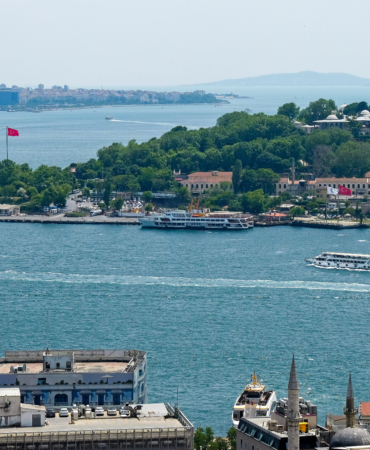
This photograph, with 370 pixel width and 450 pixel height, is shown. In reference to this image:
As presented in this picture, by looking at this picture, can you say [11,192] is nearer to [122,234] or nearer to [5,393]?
[122,234]

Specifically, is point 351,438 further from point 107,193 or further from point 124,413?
point 107,193

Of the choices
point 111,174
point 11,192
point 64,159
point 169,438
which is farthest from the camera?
point 64,159

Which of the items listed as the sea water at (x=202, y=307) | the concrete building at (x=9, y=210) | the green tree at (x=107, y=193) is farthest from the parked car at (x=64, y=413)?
the green tree at (x=107, y=193)

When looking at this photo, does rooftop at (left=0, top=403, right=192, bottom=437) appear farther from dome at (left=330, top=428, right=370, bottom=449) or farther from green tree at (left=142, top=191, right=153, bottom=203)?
green tree at (left=142, top=191, right=153, bottom=203)

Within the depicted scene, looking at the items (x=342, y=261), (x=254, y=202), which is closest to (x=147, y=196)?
(x=254, y=202)

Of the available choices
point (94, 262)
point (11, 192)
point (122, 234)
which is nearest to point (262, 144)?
point (11, 192)

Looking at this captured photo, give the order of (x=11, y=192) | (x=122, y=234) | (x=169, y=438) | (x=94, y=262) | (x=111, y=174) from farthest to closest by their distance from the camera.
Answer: (x=111, y=174) → (x=11, y=192) → (x=122, y=234) → (x=94, y=262) → (x=169, y=438)

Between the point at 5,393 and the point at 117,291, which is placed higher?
the point at 5,393

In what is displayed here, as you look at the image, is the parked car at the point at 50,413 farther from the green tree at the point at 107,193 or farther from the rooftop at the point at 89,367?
the green tree at the point at 107,193
